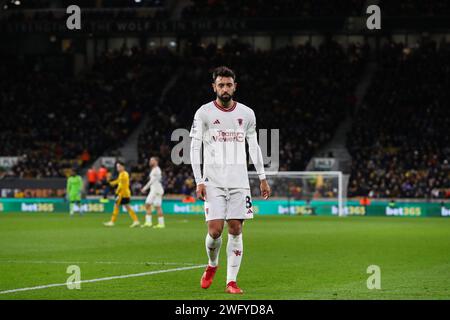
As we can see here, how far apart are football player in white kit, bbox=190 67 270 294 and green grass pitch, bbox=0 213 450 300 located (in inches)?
34.0

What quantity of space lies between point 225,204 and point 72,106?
4377cm

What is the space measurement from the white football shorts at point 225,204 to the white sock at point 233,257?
31 cm

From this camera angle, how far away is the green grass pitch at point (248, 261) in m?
11.8

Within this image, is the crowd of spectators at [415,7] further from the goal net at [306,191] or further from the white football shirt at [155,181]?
the white football shirt at [155,181]

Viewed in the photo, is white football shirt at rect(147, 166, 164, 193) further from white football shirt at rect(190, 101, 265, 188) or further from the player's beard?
the player's beard

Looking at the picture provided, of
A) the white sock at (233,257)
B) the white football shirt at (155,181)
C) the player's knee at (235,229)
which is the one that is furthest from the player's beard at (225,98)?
the white football shirt at (155,181)

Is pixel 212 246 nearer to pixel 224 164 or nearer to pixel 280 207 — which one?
pixel 224 164

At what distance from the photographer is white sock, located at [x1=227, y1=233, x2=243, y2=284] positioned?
460 inches

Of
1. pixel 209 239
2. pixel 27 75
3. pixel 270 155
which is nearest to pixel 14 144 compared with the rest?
pixel 27 75

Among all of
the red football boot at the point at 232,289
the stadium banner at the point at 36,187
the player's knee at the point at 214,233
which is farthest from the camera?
the stadium banner at the point at 36,187

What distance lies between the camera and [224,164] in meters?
11.8

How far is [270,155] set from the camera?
45.4 metres

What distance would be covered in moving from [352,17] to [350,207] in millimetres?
15750

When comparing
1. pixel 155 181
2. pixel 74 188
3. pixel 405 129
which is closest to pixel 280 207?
pixel 405 129
